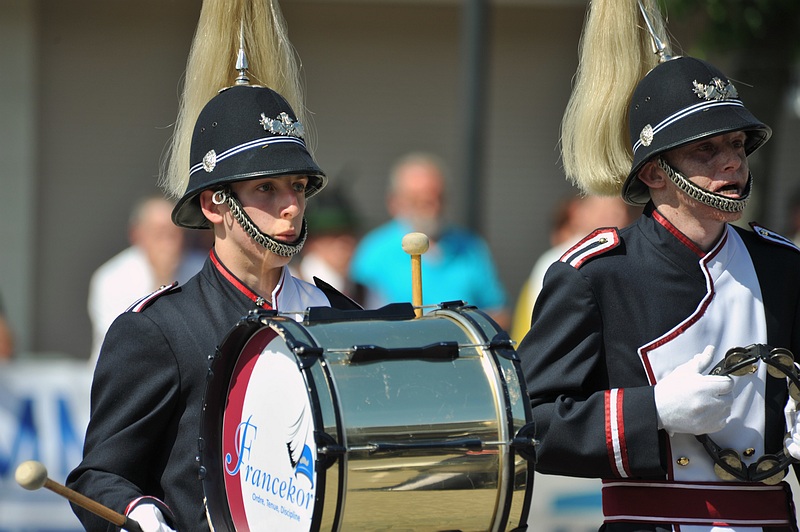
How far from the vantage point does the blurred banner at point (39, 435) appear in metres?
6.89

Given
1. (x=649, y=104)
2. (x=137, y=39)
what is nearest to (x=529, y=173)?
(x=137, y=39)

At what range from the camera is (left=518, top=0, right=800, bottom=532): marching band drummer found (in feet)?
11.7

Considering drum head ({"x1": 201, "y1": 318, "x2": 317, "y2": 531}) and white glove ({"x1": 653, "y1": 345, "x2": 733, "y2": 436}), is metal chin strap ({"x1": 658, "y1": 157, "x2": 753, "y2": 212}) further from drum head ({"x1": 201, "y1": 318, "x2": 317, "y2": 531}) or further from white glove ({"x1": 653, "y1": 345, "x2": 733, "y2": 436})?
drum head ({"x1": 201, "y1": 318, "x2": 317, "y2": 531})

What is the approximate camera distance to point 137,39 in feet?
36.0

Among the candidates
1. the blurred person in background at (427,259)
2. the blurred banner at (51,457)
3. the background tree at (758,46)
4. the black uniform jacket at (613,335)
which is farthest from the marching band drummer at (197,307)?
the background tree at (758,46)

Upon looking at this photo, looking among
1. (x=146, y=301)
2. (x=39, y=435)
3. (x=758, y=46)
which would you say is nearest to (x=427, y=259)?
(x=758, y=46)

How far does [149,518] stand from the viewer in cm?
315

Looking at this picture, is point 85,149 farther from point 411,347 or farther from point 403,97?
point 411,347

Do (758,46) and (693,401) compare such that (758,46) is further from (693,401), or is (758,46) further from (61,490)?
(61,490)

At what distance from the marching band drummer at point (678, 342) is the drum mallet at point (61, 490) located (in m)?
1.11

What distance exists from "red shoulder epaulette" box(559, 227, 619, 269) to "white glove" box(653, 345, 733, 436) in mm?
415

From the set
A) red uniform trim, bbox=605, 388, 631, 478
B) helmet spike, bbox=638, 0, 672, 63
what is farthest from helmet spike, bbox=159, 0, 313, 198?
red uniform trim, bbox=605, 388, 631, 478

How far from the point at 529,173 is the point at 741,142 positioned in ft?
26.8

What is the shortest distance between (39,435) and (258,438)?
4.06 metres
